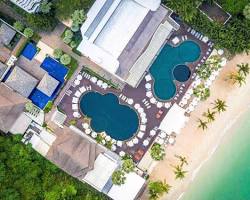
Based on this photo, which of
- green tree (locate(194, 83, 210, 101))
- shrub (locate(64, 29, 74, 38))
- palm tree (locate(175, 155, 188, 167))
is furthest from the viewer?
shrub (locate(64, 29, 74, 38))

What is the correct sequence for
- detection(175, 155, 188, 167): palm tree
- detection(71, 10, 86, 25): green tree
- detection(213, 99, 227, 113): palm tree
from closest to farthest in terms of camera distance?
detection(71, 10, 86, 25): green tree, detection(213, 99, 227, 113): palm tree, detection(175, 155, 188, 167): palm tree

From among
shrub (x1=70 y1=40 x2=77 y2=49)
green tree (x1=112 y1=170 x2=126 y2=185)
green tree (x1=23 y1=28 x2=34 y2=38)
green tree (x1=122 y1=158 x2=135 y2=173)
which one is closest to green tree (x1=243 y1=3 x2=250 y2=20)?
shrub (x1=70 y1=40 x2=77 y2=49)

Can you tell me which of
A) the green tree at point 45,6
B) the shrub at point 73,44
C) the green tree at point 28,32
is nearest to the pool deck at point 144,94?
the shrub at point 73,44

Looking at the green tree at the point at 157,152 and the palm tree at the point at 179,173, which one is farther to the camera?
the green tree at the point at 157,152

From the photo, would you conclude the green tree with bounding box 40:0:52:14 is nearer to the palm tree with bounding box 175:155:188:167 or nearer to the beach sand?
the beach sand

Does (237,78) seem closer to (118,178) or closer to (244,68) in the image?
(244,68)

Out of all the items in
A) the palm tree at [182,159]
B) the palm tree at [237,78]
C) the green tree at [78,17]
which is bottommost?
the palm tree at [182,159]

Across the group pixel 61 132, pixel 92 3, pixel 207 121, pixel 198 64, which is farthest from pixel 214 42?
pixel 61 132

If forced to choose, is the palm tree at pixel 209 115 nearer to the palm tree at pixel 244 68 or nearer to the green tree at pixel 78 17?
the palm tree at pixel 244 68
